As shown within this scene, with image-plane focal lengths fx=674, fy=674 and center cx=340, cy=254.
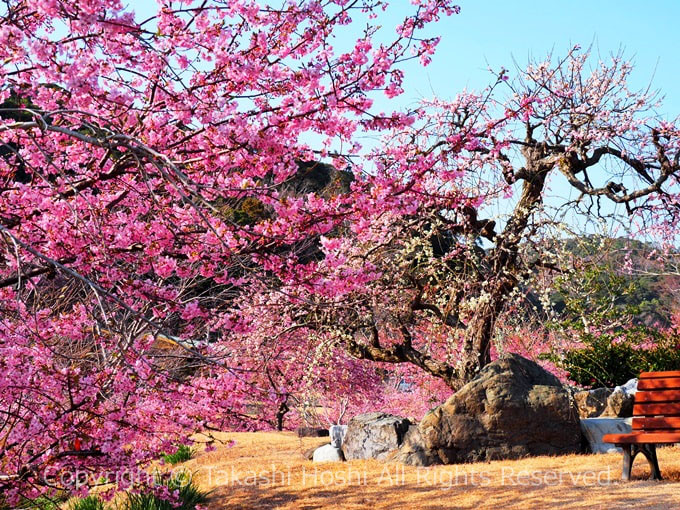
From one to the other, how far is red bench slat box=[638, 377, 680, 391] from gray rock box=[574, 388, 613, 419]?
132 inches

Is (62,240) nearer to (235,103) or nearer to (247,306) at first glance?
(235,103)

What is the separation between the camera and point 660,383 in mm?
6676

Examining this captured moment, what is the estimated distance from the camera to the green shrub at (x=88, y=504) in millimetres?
6469

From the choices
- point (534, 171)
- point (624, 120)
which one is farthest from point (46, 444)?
point (624, 120)

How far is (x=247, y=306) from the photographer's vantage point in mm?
11258

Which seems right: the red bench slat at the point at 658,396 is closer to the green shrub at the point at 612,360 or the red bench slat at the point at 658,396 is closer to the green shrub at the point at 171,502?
the green shrub at the point at 612,360

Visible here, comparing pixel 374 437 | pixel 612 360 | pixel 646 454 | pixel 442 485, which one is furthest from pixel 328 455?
pixel 612 360

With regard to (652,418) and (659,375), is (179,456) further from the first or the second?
(659,375)

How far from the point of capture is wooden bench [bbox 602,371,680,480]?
6239 millimetres

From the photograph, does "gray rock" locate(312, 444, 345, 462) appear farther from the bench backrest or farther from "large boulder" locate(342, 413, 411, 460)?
the bench backrest

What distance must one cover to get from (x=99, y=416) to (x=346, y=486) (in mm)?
3568

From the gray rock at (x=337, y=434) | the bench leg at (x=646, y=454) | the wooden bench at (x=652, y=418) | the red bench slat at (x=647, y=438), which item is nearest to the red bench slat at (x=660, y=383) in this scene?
the wooden bench at (x=652, y=418)

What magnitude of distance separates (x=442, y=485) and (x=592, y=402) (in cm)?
411

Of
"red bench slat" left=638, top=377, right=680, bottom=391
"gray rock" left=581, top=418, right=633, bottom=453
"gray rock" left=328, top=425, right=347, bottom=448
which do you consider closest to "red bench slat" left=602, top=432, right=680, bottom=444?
"red bench slat" left=638, top=377, right=680, bottom=391
